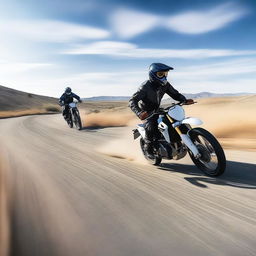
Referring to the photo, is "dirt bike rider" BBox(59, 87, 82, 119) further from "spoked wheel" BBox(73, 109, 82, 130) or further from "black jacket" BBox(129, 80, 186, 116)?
"black jacket" BBox(129, 80, 186, 116)

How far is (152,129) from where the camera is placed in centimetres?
591

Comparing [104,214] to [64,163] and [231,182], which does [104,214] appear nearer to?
[231,182]

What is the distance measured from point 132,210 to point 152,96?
2.78m

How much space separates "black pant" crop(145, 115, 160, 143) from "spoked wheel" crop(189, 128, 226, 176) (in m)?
0.92

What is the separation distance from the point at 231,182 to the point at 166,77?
85.9 inches

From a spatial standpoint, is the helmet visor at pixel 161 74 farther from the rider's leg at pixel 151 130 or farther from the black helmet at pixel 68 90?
the black helmet at pixel 68 90

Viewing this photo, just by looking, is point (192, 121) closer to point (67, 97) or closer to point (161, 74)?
point (161, 74)

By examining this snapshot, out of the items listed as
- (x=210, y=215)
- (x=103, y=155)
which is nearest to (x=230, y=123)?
(x=103, y=155)

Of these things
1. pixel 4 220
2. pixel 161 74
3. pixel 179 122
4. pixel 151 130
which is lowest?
pixel 4 220

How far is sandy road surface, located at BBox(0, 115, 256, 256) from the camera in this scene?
9.41 feet

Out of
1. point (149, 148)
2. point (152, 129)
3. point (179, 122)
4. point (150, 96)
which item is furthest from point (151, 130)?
point (179, 122)

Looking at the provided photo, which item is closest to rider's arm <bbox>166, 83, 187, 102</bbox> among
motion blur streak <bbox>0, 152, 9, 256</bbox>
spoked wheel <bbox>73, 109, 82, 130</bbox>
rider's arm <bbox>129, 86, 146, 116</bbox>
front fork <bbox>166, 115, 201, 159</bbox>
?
rider's arm <bbox>129, 86, 146, 116</bbox>

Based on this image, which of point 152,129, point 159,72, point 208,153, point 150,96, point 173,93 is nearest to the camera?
point 208,153

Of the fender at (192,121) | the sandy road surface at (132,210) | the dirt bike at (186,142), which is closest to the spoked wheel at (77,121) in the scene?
the sandy road surface at (132,210)
